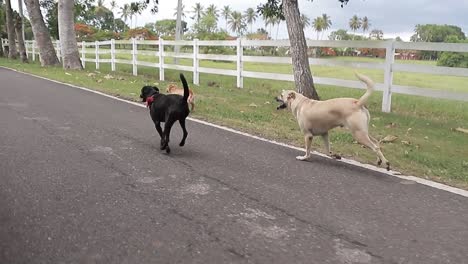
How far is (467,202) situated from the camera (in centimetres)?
461

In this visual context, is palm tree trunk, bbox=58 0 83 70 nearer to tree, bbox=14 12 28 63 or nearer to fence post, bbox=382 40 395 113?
tree, bbox=14 12 28 63

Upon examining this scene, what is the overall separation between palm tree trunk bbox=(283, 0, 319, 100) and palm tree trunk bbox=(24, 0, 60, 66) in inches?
702

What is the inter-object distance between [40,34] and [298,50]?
18293 millimetres

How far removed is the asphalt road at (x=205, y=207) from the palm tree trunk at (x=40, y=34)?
1969 cm

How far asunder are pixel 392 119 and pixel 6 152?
7.01 m

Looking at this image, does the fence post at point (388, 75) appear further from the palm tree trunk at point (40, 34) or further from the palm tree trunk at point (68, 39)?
the palm tree trunk at point (40, 34)

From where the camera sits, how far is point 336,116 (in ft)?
18.7

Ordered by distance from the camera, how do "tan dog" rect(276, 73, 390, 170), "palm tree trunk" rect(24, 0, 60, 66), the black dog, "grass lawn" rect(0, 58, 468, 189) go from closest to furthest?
"tan dog" rect(276, 73, 390, 170) → the black dog → "grass lawn" rect(0, 58, 468, 189) → "palm tree trunk" rect(24, 0, 60, 66)

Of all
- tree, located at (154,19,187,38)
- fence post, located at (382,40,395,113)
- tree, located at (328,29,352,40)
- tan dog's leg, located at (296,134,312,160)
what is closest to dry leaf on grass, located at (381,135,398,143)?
tan dog's leg, located at (296,134,312,160)

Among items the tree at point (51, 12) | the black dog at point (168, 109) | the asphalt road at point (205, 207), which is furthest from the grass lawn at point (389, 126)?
the tree at point (51, 12)

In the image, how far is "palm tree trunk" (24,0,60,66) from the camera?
24.4 m

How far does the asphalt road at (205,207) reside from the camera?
3.27 meters

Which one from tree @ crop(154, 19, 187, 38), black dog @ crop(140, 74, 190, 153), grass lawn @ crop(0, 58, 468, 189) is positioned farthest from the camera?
tree @ crop(154, 19, 187, 38)

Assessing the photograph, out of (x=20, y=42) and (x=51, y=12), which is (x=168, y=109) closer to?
(x=20, y=42)
